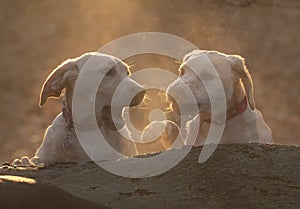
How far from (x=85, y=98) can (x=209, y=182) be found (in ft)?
7.32

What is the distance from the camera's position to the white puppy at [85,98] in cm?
616

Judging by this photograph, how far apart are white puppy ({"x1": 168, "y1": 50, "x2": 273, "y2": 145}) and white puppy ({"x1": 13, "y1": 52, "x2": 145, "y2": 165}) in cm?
37

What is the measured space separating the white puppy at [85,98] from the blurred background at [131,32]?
152 inches

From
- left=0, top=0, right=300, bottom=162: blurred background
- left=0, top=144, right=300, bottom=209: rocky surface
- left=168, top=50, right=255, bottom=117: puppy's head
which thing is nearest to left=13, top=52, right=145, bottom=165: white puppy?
left=168, top=50, right=255, bottom=117: puppy's head

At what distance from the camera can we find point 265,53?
45.6 feet

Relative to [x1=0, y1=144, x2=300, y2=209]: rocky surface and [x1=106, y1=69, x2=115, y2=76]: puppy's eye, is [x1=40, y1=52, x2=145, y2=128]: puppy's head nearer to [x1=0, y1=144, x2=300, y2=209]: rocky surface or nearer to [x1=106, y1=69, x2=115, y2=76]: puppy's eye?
[x1=106, y1=69, x2=115, y2=76]: puppy's eye

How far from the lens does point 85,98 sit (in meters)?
6.38

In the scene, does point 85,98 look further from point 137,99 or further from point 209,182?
point 209,182

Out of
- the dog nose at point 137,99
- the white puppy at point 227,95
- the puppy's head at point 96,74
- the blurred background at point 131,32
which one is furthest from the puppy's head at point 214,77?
the blurred background at point 131,32

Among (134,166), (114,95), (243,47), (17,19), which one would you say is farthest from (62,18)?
(134,166)

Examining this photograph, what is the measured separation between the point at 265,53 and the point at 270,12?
2.08 metres

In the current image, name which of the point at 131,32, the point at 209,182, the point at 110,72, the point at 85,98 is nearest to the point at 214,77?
the point at 110,72

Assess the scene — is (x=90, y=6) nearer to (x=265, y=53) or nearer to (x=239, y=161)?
(x=265, y=53)

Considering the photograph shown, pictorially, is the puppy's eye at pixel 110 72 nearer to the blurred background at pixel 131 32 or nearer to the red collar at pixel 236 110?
the red collar at pixel 236 110
